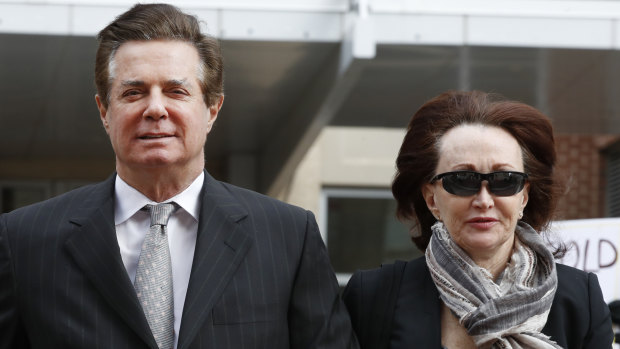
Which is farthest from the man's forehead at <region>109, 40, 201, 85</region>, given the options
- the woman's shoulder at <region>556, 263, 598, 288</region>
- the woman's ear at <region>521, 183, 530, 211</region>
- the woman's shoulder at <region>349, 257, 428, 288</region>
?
the woman's shoulder at <region>556, 263, 598, 288</region>

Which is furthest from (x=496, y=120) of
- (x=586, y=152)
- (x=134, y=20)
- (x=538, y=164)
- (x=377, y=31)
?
(x=586, y=152)

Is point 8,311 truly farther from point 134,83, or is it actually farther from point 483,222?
point 483,222

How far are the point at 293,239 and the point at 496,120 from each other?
769 mm

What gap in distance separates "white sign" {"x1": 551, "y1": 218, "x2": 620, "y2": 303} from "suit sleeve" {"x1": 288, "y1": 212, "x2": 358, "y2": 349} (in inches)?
80.7

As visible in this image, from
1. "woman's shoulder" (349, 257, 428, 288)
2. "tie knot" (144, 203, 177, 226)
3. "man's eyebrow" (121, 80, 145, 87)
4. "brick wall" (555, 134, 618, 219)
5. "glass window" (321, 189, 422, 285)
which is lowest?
"glass window" (321, 189, 422, 285)

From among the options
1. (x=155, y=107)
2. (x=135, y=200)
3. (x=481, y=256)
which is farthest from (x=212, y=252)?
(x=481, y=256)

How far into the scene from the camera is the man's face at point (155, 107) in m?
2.96

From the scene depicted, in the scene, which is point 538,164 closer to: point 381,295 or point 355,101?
point 381,295

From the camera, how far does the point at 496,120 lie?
3.34 metres

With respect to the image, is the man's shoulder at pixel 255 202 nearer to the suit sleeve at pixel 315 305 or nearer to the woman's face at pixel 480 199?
the suit sleeve at pixel 315 305

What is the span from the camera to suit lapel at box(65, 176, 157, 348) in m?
2.91

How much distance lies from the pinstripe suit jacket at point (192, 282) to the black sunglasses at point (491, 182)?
0.48 metres

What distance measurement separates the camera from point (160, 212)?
304 cm

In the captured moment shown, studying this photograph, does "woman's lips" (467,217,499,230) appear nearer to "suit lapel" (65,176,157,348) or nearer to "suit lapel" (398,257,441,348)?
"suit lapel" (398,257,441,348)
